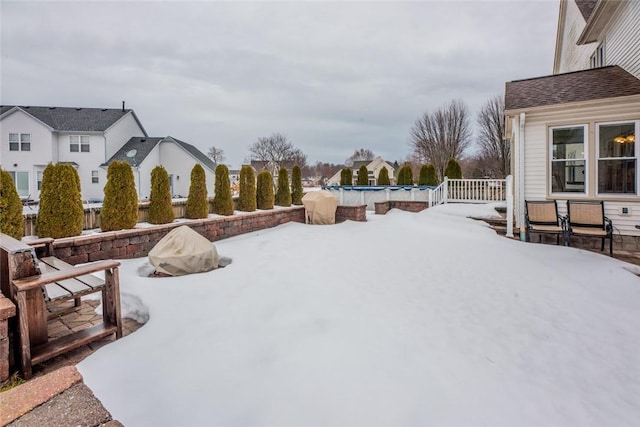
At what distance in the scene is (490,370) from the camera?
215 cm

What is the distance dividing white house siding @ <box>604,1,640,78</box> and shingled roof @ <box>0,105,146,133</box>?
2360cm

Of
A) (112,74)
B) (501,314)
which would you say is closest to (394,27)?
(501,314)

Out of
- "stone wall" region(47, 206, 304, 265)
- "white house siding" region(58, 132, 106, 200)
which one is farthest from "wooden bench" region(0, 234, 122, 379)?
"white house siding" region(58, 132, 106, 200)

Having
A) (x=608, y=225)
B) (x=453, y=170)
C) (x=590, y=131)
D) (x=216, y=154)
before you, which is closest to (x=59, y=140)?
(x=453, y=170)

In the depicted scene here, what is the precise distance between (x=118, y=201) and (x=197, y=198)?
1.63 metres

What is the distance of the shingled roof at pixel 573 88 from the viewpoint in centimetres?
624

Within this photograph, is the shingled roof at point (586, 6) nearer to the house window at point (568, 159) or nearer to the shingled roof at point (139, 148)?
the house window at point (568, 159)

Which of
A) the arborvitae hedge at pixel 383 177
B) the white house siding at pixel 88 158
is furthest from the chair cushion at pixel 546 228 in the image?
the white house siding at pixel 88 158

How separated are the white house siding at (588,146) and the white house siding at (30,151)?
76.6 ft

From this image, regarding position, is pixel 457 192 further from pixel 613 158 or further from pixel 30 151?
pixel 30 151

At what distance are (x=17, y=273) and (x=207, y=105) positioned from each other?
26.8 metres

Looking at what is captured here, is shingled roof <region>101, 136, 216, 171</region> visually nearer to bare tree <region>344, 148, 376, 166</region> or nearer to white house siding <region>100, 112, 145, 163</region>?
white house siding <region>100, 112, 145, 163</region>

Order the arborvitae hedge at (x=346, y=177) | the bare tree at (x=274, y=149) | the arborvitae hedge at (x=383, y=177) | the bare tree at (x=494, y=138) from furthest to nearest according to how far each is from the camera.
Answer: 1. the bare tree at (x=274, y=149)
2. the bare tree at (x=494, y=138)
3. the arborvitae hedge at (x=346, y=177)
4. the arborvitae hedge at (x=383, y=177)

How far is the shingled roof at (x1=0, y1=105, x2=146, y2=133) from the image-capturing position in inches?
739
